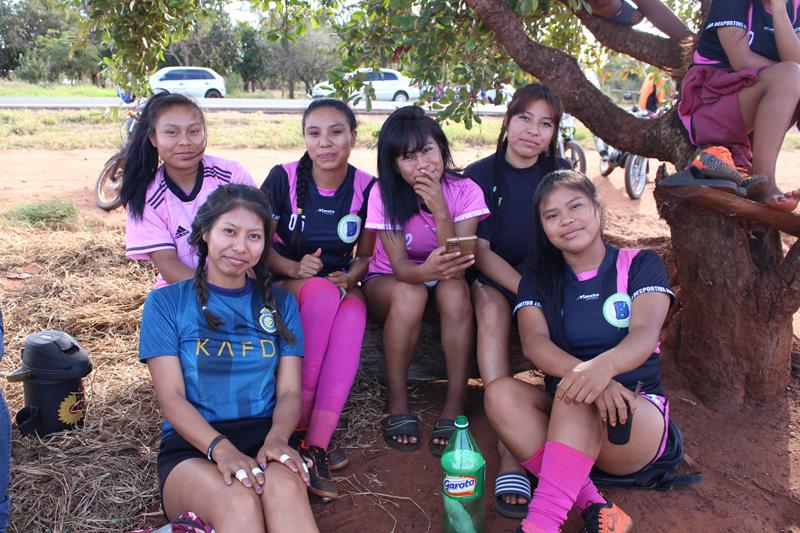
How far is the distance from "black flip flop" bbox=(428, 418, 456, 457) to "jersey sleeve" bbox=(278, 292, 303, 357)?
2.39ft

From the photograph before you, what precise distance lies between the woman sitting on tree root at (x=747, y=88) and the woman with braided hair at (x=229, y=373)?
5.85ft

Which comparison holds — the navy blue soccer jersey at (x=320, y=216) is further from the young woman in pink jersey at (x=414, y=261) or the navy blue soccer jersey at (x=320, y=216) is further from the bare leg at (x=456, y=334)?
the bare leg at (x=456, y=334)

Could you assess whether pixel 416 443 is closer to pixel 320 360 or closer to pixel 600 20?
pixel 320 360

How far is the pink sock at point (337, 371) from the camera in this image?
265 centimetres

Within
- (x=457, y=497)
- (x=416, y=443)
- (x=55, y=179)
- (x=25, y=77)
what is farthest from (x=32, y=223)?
(x=25, y=77)

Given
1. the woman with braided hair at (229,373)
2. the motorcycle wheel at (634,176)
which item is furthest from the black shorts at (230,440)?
the motorcycle wheel at (634,176)

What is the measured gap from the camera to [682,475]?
8.37 feet

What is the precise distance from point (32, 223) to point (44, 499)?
14.0ft

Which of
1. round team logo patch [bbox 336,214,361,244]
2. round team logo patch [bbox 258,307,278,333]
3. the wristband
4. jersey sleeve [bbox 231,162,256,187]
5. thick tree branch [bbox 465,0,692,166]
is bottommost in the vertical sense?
the wristband

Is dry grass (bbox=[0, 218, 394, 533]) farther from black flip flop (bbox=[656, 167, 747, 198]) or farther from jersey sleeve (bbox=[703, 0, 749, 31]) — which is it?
jersey sleeve (bbox=[703, 0, 749, 31])

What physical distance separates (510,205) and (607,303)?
31.5 inches

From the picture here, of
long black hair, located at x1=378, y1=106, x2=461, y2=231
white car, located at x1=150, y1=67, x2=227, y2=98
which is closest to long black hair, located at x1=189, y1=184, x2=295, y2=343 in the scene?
long black hair, located at x1=378, y1=106, x2=461, y2=231

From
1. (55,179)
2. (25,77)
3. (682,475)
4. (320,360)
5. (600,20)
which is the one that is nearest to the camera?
(682,475)

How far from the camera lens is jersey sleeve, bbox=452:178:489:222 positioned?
2965 mm
